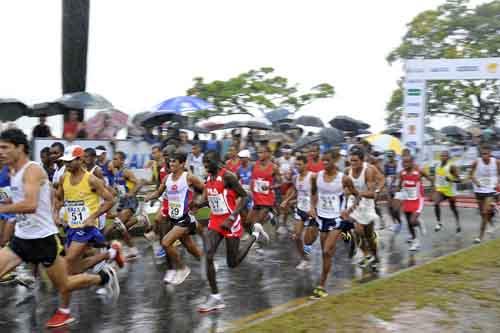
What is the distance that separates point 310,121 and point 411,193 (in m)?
15.4

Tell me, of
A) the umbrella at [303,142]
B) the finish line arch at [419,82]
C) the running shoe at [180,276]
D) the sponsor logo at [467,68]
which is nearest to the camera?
the running shoe at [180,276]

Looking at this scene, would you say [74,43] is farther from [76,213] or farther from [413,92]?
[413,92]

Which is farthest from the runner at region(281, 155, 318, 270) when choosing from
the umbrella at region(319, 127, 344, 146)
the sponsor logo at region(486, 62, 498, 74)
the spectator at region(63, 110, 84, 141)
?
the sponsor logo at region(486, 62, 498, 74)

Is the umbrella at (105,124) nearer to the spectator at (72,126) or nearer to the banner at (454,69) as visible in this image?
the spectator at (72,126)

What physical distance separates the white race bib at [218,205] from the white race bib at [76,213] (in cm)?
147

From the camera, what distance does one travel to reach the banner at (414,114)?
883 inches

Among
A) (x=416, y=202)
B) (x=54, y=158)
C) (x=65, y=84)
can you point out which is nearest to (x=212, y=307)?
(x=54, y=158)

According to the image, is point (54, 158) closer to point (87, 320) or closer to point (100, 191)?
point (100, 191)

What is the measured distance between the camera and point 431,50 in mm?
33875

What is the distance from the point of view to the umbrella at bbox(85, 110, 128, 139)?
48.9 ft

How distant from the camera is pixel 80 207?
24.0 ft

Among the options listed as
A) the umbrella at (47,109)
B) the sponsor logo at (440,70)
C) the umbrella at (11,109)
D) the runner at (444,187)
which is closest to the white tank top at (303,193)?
the runner at (444,187)

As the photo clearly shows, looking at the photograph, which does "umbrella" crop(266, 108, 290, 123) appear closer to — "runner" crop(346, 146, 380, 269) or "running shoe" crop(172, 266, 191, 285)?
"runner" crop(346, 146, 380, 269)

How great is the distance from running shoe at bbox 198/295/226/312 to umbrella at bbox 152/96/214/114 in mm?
9950
